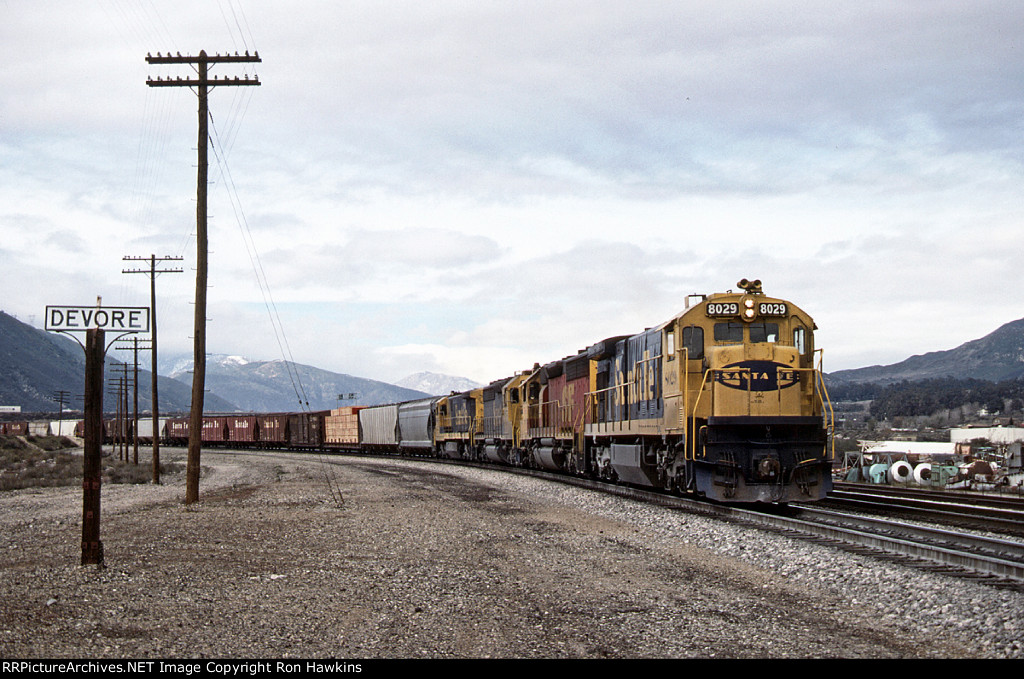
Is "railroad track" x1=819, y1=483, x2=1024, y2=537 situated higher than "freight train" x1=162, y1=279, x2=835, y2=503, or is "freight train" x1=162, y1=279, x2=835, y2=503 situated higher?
"freight train" x1=162, y1=279, x2=835, y2=503

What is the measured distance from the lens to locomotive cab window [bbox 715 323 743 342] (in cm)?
1728

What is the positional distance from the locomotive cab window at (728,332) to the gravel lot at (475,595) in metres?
3.53

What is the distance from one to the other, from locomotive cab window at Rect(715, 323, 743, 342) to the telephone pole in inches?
466

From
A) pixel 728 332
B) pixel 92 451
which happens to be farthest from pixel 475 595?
pixel 728 332

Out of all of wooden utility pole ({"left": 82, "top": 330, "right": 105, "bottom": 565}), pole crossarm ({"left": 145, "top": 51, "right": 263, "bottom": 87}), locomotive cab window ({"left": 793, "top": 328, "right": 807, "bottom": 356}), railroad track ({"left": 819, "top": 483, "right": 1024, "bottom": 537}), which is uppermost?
pole crossarm ({"left": 145, "top": 51, "right": 263, "bottom": 87})

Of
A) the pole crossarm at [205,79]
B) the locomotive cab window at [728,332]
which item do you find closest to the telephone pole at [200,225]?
the pole crossarm at [205,79]

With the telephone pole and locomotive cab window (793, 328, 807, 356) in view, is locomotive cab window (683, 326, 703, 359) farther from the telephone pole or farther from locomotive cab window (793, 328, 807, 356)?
the telephone pole

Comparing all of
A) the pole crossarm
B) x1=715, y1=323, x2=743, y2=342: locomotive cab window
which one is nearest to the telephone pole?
the pole crossarm

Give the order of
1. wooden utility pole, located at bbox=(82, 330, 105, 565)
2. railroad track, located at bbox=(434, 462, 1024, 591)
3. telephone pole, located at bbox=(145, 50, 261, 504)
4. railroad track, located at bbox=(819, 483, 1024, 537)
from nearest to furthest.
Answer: railroad track, located at bbox=(434, 462, 1024, 591)
wooden utility pole, located at bbox=(82, 330, 105, 565)
railroad track, located at bbox=(819, 483, 1024, 537)
telephone pole, located at bbox=(145, 50, 261, 504)

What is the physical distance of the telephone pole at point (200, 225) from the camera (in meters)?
21.3

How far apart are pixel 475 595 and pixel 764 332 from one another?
32.9 feet

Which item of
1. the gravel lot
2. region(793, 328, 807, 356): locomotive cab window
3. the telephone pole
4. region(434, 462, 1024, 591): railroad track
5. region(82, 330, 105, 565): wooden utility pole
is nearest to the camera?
the gravel lot

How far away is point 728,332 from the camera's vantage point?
17.3 meters

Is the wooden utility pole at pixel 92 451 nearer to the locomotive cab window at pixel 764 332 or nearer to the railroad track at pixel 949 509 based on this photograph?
the locomotive cab window at pixel 764 332
